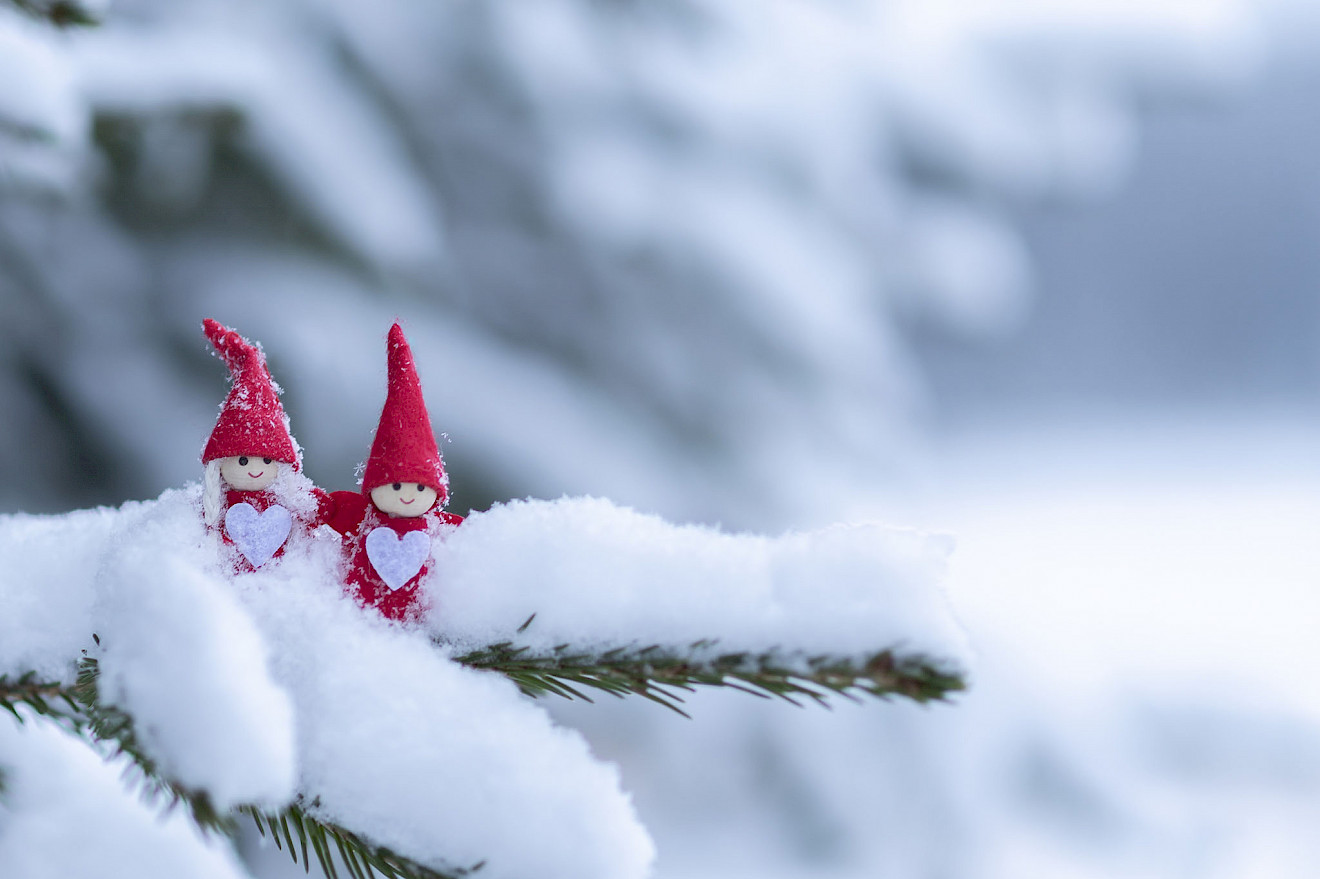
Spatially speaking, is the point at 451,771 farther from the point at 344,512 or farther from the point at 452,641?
the point at 344,512

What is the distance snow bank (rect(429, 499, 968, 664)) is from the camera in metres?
0.40

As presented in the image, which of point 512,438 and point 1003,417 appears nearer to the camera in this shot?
point 512,438

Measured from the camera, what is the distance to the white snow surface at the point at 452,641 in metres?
0.34

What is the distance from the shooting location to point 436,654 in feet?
1.53

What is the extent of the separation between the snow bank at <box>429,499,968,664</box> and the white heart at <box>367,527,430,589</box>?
0.6 inches

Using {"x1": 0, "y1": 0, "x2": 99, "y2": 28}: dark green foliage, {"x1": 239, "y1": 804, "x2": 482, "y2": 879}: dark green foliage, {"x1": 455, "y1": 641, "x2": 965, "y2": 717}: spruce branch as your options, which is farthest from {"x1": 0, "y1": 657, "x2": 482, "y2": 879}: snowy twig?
{"x1": 0, "y1": 0, "x2": 99, "y2": 28}: dark green foliage

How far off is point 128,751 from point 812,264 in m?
1.32

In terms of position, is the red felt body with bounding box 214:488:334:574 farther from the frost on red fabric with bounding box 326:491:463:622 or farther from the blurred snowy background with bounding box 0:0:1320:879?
the blurred snowy background with bounding box 0:0:1320:879

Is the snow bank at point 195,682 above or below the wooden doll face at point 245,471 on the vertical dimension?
below

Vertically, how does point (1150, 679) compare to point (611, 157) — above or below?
below

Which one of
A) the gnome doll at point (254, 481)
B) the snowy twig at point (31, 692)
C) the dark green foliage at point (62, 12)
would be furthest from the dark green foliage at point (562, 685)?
the dark green foliage at point (62, 12)

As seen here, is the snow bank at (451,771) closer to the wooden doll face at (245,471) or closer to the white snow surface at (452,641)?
the white snow surface at (452,641)

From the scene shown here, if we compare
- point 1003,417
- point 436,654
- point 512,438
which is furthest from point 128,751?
point 1003,417

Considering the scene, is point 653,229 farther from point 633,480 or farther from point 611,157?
point 633,480
